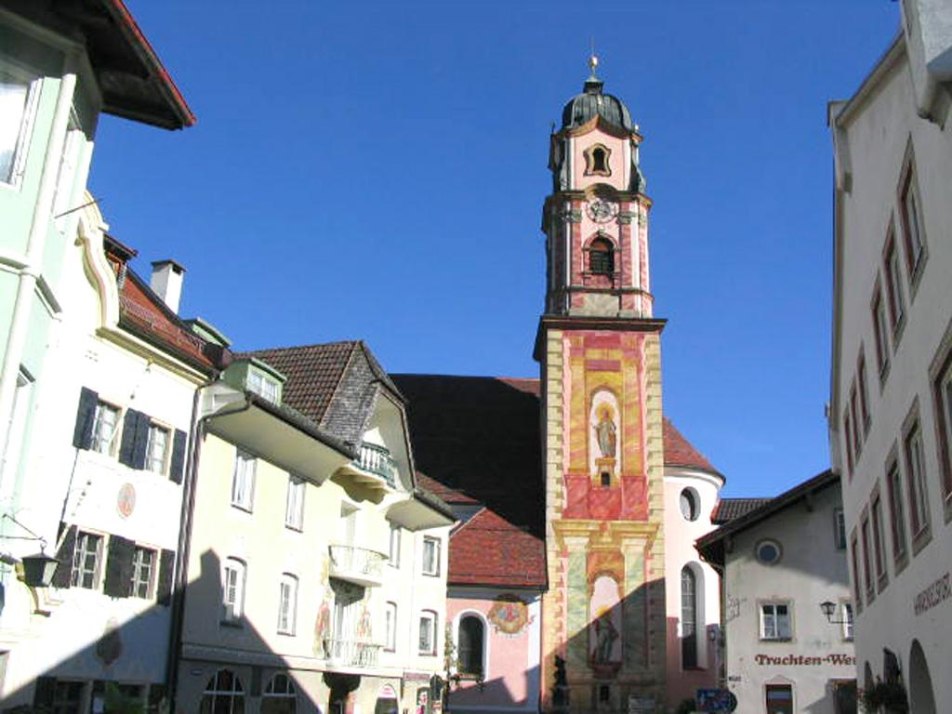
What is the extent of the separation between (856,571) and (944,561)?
10513mm

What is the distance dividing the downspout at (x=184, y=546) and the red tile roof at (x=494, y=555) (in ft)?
67.0

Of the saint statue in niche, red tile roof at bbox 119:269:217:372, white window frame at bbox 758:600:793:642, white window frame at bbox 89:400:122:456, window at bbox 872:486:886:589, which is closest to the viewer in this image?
white window frame at bbox 89:400:122:456

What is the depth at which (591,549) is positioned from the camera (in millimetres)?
40250

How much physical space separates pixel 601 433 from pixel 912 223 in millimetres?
28919

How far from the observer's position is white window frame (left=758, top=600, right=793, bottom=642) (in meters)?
31.6

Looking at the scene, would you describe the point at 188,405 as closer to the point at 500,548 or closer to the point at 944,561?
the point at 944,561

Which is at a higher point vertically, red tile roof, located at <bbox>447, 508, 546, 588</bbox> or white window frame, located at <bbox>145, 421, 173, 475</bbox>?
red tile roof, located at <bbox>447, 508, 546, 588</bbox>

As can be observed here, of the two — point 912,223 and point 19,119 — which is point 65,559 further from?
point 912,223

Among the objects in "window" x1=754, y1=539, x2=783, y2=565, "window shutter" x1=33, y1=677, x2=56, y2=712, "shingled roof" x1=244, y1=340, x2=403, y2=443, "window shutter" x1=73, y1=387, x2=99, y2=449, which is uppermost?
"shingled roof" x1=244, y1=340, x2=403, y2=443

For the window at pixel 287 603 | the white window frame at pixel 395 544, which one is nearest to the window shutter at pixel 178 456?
the window at pixel 287 603

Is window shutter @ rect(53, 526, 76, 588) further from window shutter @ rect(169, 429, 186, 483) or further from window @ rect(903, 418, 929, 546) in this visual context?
window @ rect(903, 418, 929, 546)

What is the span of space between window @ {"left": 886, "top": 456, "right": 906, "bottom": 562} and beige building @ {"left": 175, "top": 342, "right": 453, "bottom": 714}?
1120 cm

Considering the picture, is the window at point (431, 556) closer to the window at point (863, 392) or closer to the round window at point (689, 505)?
the round window at point (689, 505)

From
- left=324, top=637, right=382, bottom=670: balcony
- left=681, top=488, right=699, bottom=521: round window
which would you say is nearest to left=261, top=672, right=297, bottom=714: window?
left=324, top=637, right=382, bottom=670: balcony
